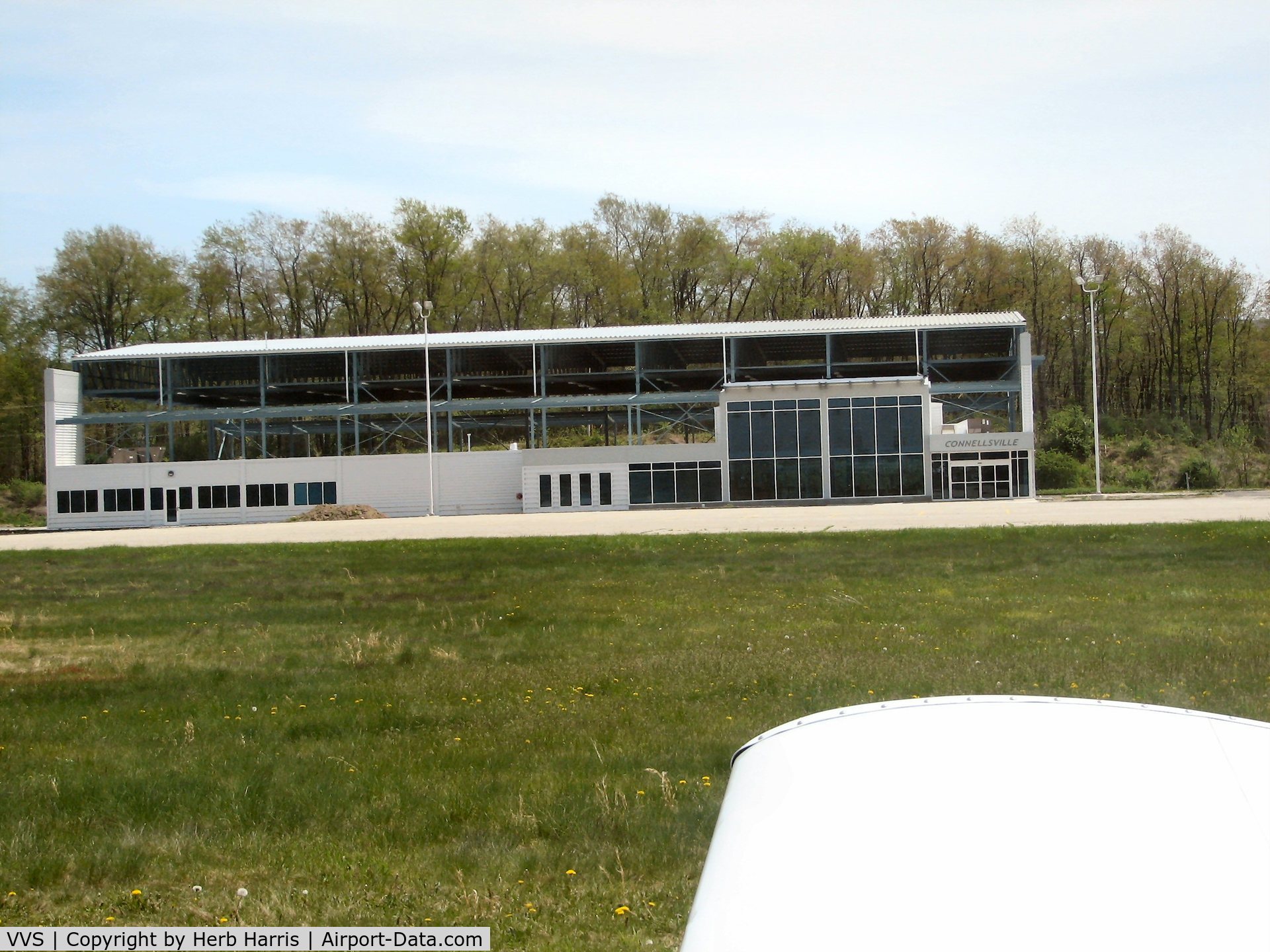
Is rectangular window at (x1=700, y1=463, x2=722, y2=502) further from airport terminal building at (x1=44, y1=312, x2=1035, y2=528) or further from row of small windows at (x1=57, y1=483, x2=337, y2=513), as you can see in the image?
row of small windows at (x1=57, y1=483, x2=337, y2=513)

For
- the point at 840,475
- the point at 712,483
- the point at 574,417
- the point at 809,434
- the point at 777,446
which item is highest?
the point at 574,417

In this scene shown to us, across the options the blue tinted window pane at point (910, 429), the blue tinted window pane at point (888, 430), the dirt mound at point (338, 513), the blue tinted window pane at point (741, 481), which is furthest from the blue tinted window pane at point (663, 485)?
the dirt mound at point (338, 513)

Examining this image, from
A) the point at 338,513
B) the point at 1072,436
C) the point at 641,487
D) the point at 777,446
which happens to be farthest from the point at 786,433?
the point at 1072,436

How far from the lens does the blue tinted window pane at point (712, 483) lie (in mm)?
58125

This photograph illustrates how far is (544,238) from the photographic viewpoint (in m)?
86.3

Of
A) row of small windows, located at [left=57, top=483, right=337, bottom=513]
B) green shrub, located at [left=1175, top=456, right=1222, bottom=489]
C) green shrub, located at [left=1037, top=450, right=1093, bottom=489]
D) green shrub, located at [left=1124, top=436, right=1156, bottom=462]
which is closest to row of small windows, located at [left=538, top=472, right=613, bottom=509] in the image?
row of small windows, located at [left=57, top=483, right=337, bottom=513]

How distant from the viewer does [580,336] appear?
65.8 meters

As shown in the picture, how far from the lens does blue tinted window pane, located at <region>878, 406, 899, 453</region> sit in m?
56.9

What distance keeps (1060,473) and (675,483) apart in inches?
997

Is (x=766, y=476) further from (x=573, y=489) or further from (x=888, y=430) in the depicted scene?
(x=573, y=489)

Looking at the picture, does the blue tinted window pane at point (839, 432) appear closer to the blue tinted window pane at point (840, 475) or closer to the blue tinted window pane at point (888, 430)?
the blue tinted window pane at point (840, 475)

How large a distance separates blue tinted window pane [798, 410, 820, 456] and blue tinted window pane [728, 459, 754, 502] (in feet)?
9.18

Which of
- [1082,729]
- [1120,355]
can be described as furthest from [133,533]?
[1120,355]

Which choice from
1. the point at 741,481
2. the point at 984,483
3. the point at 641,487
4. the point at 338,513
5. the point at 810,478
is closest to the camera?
the point at 338,513
